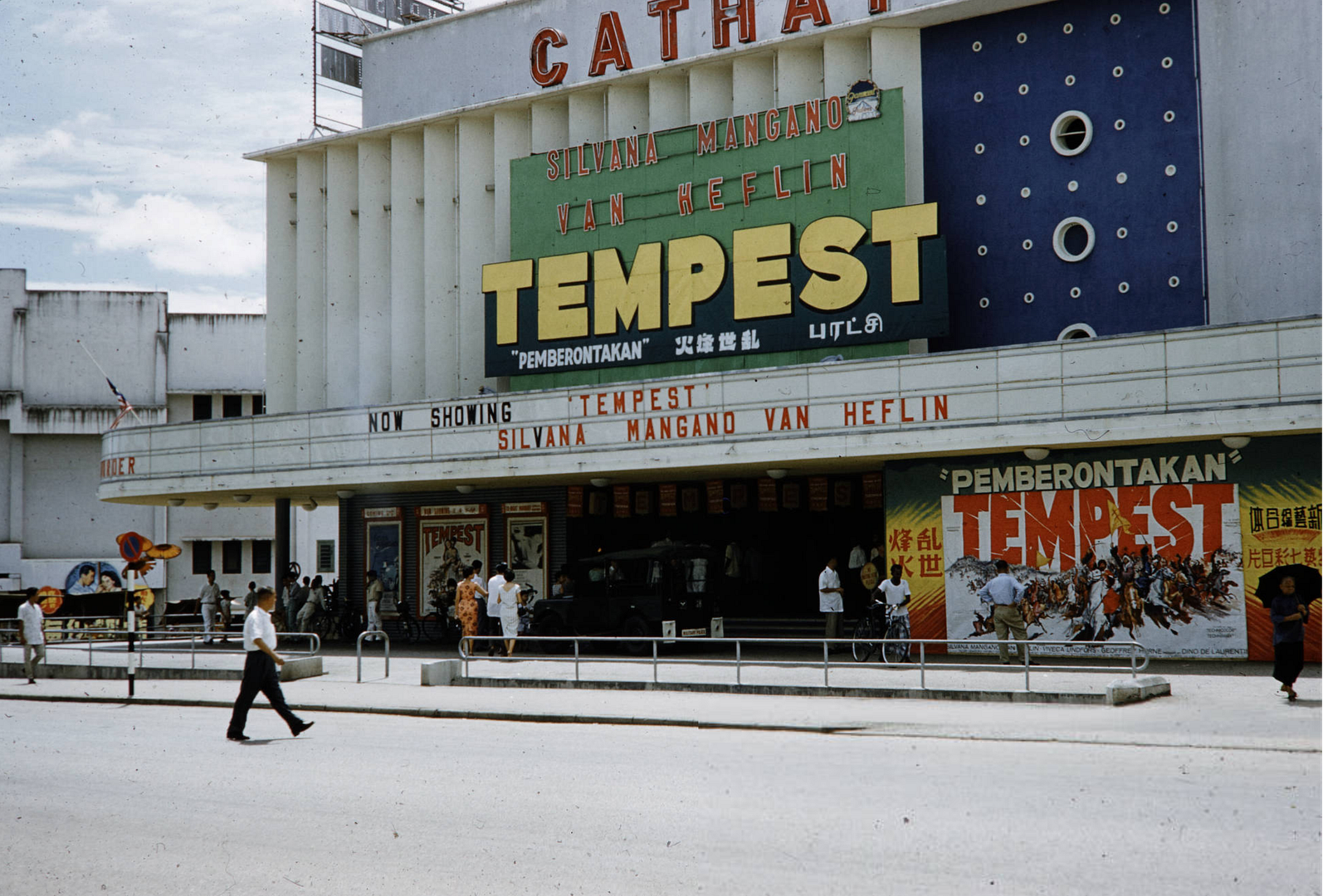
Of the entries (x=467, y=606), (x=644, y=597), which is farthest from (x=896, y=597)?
(x=467, y=606)

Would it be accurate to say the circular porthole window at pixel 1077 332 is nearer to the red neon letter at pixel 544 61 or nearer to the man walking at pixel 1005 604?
the man walking at pixel 1005 604

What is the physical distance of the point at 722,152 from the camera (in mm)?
29516

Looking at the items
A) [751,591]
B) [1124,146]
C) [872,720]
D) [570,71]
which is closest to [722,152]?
[570,71]

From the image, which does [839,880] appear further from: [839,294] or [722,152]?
[722,152]

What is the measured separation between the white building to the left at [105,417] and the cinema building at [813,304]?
19635mm

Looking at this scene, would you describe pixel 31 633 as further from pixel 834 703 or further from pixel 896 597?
pixel 896 597

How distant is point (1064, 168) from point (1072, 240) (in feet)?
4.99

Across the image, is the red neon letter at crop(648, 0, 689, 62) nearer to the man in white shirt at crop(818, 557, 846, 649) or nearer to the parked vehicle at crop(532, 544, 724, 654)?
the parked vehicle at crop(532, 544, 724, 654)

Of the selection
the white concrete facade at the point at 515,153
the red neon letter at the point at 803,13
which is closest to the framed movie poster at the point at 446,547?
the white concrete facade at the point at 515,153

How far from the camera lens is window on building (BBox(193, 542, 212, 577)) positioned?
5456 cm

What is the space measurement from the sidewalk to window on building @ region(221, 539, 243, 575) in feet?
99.1

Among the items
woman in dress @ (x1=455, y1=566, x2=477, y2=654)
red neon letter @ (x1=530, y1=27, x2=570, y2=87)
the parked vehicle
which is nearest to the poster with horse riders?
the parked vehicle

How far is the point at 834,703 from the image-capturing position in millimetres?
17375

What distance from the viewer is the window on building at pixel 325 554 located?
2092 inches
